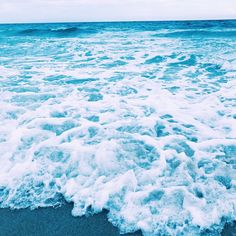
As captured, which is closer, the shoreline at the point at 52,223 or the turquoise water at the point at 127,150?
the shoreline at the point at 52,223

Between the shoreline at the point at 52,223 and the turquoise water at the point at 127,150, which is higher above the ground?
the turquoise water at the point at 127,150

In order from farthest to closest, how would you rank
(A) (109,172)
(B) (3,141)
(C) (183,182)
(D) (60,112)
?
(D) (60,112)
(B) (3,141)
(A) (109,172)
(C) (183,182)

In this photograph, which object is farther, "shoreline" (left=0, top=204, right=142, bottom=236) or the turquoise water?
the turquoise water

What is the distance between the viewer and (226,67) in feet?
28.3

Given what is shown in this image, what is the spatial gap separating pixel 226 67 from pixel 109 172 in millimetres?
7088

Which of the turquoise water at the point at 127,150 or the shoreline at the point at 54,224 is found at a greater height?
the turquoise water at the point at 127,150

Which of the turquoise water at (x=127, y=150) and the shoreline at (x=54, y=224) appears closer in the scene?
the shoreline at (x=54, y=224)

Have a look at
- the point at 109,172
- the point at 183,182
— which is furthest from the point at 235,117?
the point at 109,172

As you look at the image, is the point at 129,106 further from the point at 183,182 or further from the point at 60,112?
the point at 183,182

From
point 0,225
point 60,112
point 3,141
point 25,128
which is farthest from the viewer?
point 60,112

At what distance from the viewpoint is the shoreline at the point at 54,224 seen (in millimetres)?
2434

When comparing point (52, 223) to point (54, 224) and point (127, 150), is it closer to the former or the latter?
point (54, 224)

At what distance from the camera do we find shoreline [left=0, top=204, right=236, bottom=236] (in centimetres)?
243

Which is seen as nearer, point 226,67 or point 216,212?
point 216,212
